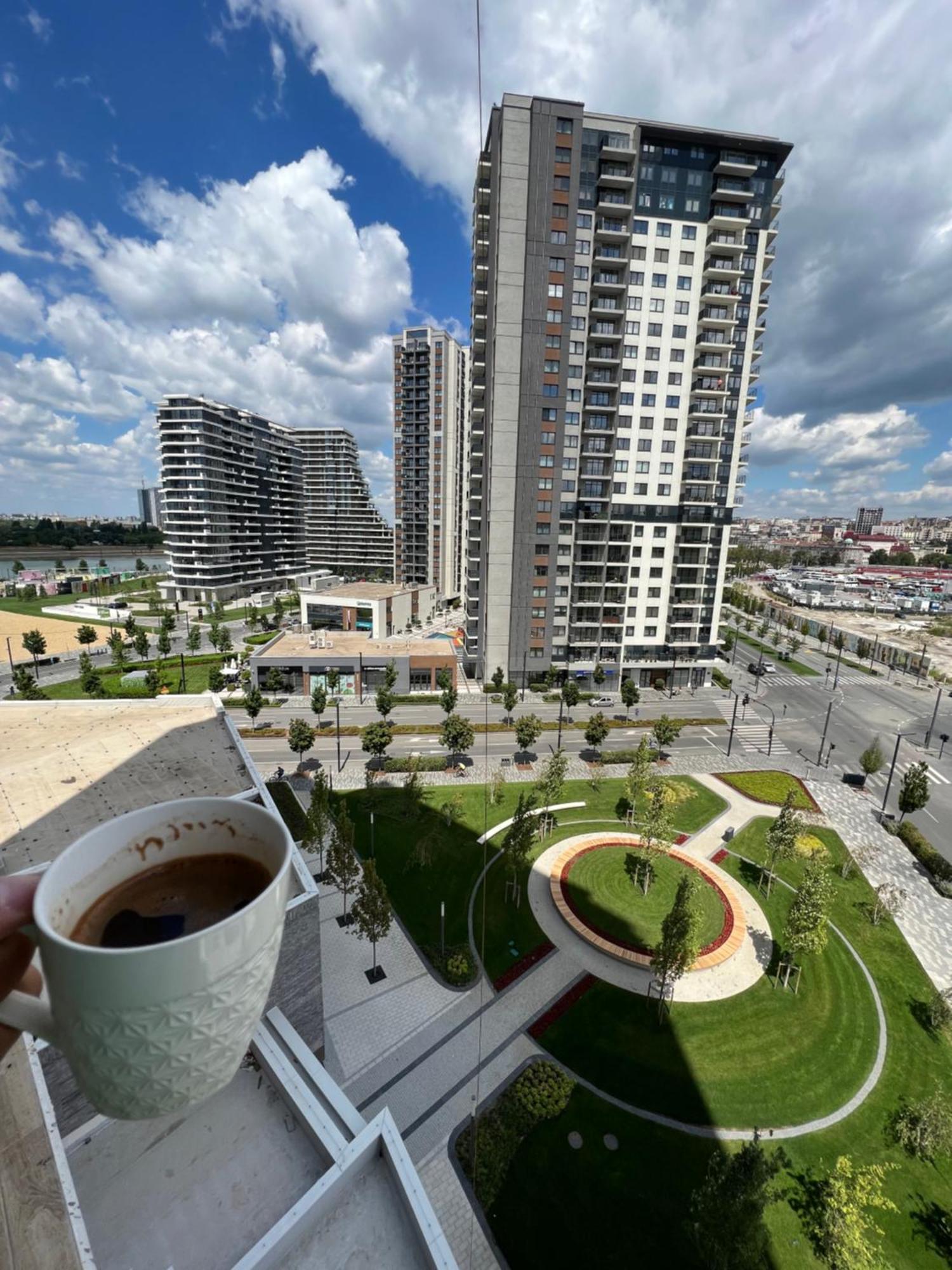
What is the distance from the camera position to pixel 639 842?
24078 mm

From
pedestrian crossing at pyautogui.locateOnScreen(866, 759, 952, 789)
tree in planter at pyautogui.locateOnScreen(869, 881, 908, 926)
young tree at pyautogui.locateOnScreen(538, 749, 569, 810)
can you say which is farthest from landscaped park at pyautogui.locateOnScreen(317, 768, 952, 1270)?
pedestrian crossing at pyautogui.locateOnScreen(866, 759, 952, 789)

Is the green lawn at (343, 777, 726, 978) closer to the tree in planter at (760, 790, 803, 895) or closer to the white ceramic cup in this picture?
the tree in planter at (760, 790, 803, 895)

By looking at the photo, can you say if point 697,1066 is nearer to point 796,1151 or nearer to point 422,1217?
point 796,1151

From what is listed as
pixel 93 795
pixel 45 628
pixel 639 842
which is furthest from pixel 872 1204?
pixel 45 628

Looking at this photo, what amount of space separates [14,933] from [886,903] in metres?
27.6

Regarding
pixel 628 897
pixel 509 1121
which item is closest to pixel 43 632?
pixel 628 897

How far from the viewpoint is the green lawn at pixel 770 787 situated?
29.0m

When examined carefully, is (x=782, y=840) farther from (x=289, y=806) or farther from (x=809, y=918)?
(x=289, y=806)

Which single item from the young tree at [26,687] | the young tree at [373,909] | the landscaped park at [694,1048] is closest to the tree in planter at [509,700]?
the landscaped park at [694,1048]

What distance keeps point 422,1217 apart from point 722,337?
53.1 meters

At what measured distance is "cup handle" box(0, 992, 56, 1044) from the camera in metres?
2.43

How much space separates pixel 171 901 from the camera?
2871 mm

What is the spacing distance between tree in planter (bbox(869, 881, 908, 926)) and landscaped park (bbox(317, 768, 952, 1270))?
11.2 inches

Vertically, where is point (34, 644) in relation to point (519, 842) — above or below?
above
